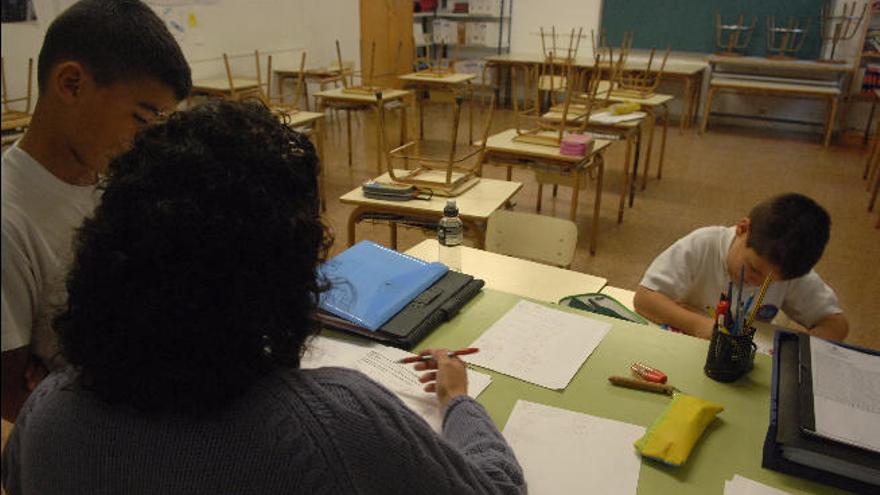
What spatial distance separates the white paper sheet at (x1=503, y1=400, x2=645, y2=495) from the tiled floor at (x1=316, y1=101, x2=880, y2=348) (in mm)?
2329

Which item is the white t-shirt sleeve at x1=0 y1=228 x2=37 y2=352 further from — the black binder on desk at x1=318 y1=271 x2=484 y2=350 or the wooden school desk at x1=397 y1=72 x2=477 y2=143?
the wooden school desk at x1=397 y1=72 x2=477 y2=143

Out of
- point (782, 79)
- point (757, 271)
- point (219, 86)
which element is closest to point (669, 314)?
point (757, 271)

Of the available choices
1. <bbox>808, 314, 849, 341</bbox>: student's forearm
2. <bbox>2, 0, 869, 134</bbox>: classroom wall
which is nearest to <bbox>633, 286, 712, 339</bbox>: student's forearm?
<bbox>808, 314, 849, 341</bbox>: student's forearm

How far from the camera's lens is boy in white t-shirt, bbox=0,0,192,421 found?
0.98 meters

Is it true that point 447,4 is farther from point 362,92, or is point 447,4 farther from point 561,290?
point 561,290

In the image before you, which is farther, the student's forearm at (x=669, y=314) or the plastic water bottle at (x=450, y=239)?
the plastic water bottle at (x=450, y=239)

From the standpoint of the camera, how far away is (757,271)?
1.61 meters

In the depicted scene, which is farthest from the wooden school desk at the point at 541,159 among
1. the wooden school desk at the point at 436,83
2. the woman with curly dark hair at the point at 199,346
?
the woman with curly dark hair at the point at 199,346

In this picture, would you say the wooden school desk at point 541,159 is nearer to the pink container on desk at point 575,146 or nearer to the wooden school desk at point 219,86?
the pink container on desk at point 575,146

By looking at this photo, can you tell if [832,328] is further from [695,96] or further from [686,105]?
[695,96]

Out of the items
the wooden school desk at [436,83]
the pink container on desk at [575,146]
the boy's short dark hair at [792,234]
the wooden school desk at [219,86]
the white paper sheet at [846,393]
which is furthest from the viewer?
the wooden school desk at [436,83]

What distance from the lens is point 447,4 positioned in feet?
29.7

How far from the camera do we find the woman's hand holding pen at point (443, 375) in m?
1.08

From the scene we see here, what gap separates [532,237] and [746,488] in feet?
4.60
